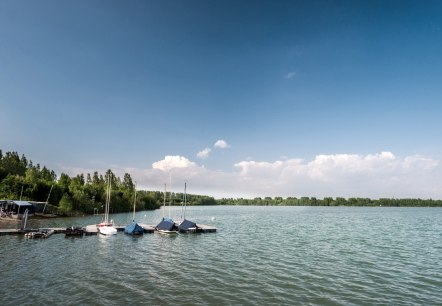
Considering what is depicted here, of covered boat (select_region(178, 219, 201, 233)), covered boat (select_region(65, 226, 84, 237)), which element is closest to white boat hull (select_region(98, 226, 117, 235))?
covered boat (select_region(65, 226, 84, 237))

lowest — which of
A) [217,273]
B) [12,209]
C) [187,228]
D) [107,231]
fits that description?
[217,273]

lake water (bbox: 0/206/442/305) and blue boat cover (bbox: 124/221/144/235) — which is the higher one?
blue boat cover (bbox: 124/221/144/235)

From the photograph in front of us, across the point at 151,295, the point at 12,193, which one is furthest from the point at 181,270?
the point at 12,193

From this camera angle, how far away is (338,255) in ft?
158

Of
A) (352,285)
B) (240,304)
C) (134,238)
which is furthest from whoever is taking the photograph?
(134,238)

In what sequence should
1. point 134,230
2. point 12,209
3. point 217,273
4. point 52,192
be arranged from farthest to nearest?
point 52,192 < point 12,209 < point 134,230 < point 217,273

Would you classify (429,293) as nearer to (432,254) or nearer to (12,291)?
(432,254)

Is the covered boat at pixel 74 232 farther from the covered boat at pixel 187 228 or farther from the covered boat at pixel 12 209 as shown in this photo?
the covered boat at pixel 12 209

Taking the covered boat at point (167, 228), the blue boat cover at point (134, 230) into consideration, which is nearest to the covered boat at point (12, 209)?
the blue boat cover at point (134, 230)

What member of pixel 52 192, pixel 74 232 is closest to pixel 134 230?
pixel 74 232

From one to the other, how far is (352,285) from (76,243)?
158 ft

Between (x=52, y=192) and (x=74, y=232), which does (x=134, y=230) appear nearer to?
(x=74, y=232)

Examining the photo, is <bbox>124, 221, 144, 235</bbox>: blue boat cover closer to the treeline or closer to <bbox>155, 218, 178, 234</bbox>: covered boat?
<bbox>155, 218, 178, 234</bbox>: covered boat

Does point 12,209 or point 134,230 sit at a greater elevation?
point 12,209
